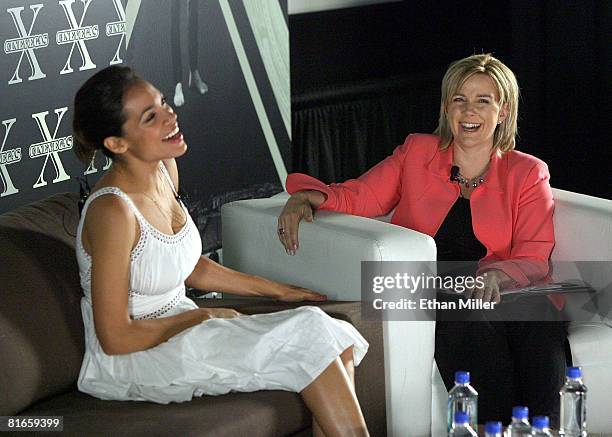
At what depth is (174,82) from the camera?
4113 millimetres

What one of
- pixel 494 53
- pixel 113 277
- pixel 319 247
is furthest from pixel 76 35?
pixel 494 53

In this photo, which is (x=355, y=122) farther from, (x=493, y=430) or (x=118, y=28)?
(x=493, y=430)

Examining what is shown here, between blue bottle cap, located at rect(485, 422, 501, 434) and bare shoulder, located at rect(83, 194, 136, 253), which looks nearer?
blue bottle cap, located at rect(485, 422, 501, 434)

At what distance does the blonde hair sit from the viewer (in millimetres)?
3338

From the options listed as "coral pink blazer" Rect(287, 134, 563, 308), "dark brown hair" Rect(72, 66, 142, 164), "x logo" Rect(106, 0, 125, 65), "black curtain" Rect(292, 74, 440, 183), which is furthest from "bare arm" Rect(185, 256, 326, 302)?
"black curtain" Rect(292, 74, 440, 183)

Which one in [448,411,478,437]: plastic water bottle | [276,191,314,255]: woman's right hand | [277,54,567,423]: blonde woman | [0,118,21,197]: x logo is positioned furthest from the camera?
[0,118,21,197]: x logo

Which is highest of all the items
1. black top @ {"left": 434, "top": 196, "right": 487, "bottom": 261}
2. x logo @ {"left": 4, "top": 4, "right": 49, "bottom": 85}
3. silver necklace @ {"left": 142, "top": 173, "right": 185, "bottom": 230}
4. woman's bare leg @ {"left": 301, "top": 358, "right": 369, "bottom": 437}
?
x logo @ {"left": 4, "top": 4, "right": 49, "bottom": 85}

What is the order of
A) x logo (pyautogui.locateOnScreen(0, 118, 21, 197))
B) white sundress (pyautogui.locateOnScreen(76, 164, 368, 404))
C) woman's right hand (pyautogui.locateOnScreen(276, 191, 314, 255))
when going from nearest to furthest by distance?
white sundress (pyautogui.locateOnScreen(76, 164, 368, 404)) → woman's right hand (pyautogui.locateOnScreen(276, 191, 314, 255)) → x logo (pyautogui.locateOnScreen(0, 118, 21, 197))

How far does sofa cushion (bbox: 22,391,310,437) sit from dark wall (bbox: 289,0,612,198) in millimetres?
2469

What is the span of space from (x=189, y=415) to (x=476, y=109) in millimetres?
1331

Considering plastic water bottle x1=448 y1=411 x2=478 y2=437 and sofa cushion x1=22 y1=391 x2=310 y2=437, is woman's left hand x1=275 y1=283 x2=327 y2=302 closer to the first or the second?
sofa cushion x1=22 y1=391 x2=310 y2=437

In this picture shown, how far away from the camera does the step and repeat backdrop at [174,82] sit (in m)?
3.49

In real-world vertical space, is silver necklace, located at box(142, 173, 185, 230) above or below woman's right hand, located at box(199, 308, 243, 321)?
above

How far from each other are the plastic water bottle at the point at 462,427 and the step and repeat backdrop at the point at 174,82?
1.73 m
